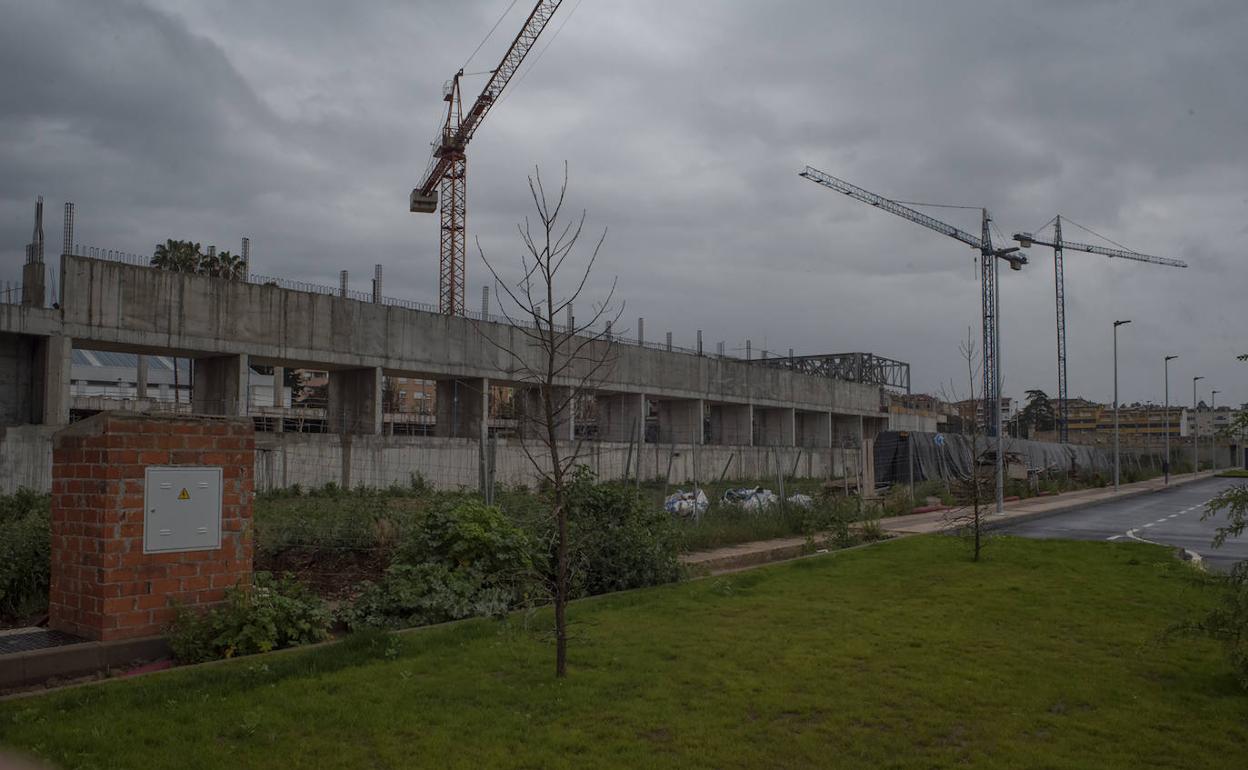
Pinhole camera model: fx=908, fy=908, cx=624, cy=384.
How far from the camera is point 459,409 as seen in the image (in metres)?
42.7

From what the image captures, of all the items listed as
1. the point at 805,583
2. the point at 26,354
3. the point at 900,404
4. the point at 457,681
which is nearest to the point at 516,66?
the point at 26,354

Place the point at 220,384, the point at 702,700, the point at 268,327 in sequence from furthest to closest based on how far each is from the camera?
the point at 220,384, the point at 268,327, the point at 702,700

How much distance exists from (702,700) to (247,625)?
3836mm

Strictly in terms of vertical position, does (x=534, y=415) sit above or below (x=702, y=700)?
above

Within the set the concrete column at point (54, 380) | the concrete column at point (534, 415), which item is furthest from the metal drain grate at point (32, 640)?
the concrete column at point (54, 380)

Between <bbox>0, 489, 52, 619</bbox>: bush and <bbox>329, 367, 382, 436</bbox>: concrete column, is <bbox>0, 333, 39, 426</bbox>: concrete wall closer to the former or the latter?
<bbox>329, 367, 382, 436</bbox>: concrete column

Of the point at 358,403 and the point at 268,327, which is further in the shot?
the point at 358,403

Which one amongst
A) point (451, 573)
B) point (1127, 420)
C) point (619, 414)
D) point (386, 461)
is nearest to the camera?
point (451, 573)

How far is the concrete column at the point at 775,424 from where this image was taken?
6019 cm

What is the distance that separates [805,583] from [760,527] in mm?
6006

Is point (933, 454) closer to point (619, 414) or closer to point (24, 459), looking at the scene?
point (619, 414)

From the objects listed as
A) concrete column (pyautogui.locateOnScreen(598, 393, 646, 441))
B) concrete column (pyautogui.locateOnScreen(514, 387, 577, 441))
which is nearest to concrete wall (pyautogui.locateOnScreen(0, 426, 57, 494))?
concrete column (pyautogui.locateOnScreen(514, 387, 577, 441))

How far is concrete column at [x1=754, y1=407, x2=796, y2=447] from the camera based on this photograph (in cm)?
6019

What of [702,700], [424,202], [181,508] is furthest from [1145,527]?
[424,202]
